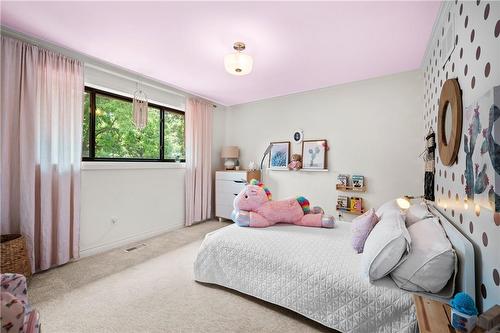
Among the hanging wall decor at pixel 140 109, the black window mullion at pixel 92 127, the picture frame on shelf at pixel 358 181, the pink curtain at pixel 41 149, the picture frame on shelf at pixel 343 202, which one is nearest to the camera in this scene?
the pink curtain at pixel 41 149

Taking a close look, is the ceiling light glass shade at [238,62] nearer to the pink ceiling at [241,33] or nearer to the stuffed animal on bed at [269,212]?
the pink ceiling at [241,33]

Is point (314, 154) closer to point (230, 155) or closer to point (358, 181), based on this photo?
point (358, 181)

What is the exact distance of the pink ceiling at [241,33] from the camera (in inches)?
67.1

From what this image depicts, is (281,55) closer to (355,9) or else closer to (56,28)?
(355,9)

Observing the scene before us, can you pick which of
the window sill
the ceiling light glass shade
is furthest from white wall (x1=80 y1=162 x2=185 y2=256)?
the ceiling light glass shade

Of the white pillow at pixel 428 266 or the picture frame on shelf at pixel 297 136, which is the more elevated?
the picture frame on shelf at pixel 297 136

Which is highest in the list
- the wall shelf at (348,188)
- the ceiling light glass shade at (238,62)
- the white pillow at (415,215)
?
the ceiling light glass shade at (238,62)

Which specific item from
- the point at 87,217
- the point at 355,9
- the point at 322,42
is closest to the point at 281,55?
the point at 322,42

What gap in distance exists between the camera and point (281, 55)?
7.93 ft

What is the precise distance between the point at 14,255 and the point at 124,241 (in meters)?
1.20

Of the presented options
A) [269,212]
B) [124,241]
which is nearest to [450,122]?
[269,212]

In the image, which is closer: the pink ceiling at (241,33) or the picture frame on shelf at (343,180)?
the pink ceiling at (241,33)

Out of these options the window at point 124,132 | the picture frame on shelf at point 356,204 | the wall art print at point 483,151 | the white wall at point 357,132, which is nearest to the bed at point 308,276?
the wall art print at point 483,151

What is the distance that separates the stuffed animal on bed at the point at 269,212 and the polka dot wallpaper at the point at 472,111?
3.56 feet
